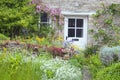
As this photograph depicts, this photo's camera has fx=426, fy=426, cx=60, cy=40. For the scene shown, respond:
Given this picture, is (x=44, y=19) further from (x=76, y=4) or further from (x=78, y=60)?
(x=78, y=60)

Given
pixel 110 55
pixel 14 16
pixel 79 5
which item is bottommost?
pixel 110 55

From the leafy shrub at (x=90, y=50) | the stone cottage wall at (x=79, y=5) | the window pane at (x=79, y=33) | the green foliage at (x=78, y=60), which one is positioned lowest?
the leafy shrub at (x=90, y=50)

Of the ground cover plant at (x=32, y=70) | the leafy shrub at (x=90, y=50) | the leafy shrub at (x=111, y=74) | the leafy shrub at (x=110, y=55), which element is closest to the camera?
the ground cover plant at (x=32, y=70)

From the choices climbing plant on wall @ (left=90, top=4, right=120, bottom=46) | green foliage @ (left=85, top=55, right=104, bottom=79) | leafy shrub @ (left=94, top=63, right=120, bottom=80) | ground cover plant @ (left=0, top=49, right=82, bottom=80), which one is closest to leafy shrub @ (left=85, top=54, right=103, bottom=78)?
green foliage @ (left=85, top=55, right=104, bottom=79)

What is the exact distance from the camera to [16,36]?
1706 centimetres

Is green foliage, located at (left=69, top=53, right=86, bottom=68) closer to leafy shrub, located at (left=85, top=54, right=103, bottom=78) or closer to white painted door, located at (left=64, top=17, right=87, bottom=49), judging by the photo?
leafy shrub, located at (left=85, top=54, right=103, bottom=78)

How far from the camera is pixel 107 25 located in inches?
743

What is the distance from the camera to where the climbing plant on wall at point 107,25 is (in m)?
18.6

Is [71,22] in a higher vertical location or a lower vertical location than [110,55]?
higher

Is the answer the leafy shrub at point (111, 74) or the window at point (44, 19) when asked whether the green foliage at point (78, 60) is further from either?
the window at point (44, 19)

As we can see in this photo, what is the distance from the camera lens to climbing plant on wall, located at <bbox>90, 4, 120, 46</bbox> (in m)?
18.6

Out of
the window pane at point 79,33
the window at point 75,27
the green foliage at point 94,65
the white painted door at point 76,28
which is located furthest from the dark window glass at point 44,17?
the green foliage at point 94,65

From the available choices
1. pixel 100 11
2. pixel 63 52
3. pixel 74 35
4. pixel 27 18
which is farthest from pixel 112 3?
pixel 63 52

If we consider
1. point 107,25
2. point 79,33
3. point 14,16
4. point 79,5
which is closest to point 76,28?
point 79,33
